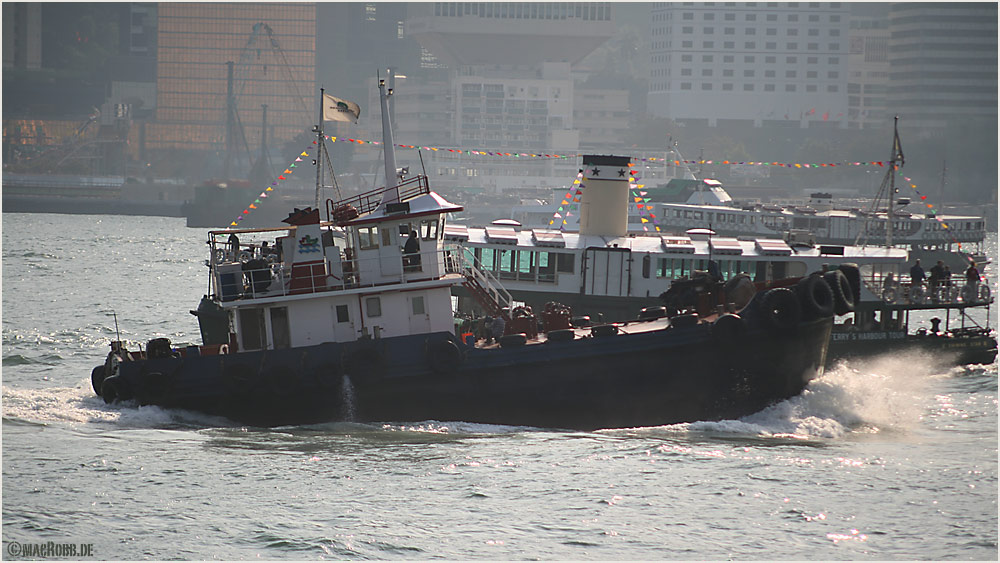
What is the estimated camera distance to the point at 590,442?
72.1 feet

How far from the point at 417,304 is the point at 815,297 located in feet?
25.7

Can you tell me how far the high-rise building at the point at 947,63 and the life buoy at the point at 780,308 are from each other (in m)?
152

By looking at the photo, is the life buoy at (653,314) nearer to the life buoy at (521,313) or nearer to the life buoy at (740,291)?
the life buoy at (740,291)

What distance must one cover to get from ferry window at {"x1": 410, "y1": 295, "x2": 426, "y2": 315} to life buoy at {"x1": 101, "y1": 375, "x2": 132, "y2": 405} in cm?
587

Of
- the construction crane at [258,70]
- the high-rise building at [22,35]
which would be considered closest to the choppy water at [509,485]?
the construction crane at [258,70]

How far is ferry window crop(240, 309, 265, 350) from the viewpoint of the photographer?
2303 centimetres

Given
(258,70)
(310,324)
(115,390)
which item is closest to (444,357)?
(310,324)

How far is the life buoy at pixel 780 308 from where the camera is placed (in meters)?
22.4

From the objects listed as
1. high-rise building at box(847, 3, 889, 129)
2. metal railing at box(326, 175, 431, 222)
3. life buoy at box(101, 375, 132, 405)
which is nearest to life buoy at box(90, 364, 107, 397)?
life buoy at box(101, 375, 132, 405)

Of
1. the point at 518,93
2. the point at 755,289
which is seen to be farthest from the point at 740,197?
the point at 755,289

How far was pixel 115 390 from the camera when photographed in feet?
75.9

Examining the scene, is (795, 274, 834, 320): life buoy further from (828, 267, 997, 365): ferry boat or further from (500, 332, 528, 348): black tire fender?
(828, 267, 997, 365): ferry boat

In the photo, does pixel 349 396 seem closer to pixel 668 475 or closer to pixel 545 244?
pixel 668 475

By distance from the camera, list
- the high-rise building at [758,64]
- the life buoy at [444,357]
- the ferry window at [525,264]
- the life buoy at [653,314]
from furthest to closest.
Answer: the high-rise building at [758,64], the ferry window at [525,264], the life buoy at [653,314], the life buoy at [444,357]
